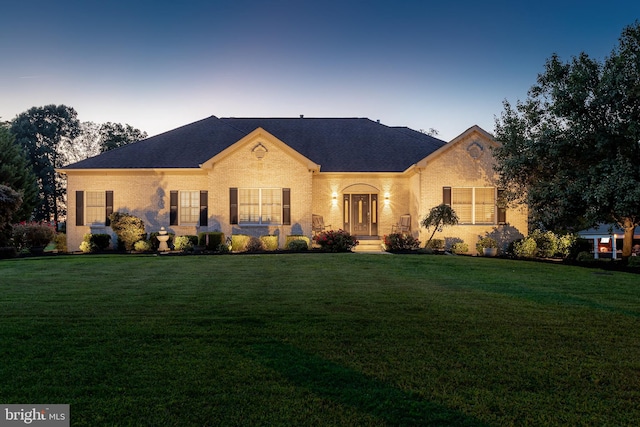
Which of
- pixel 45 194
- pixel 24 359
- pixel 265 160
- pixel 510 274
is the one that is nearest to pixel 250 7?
pixel 265 160

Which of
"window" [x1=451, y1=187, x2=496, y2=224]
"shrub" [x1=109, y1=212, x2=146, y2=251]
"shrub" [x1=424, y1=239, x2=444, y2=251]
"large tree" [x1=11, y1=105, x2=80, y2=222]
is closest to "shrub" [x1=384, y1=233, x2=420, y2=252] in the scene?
"shrub" [x1=424, y1=239, x2=444, y2=251]

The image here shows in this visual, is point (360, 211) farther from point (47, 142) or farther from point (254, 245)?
point (47, 142)

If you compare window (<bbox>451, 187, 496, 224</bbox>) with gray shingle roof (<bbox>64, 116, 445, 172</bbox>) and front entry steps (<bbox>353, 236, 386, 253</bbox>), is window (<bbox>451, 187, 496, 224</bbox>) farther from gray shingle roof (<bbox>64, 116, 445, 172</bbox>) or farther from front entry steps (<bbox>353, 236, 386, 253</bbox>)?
front entry steps (<bbox>353, 236, 386, 253</bbox>)

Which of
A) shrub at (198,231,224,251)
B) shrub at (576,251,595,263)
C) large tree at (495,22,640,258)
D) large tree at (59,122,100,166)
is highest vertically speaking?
large tree at (59,122,100,166)

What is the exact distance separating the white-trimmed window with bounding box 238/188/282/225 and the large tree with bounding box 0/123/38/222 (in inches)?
799

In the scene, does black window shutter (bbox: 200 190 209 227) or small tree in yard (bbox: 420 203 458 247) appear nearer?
small tree in yard (bbox: 420 203 458 247)

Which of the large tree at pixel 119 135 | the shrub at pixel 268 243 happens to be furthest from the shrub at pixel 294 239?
the large tree at pixel 119 135

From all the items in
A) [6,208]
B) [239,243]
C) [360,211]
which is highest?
[6,208]

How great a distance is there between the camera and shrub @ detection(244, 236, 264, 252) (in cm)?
1792

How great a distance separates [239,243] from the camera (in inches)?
709

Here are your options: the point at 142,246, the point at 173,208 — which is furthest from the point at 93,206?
the point at 142,246

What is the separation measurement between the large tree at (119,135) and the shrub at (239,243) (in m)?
31.6

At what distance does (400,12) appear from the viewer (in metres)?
18.2

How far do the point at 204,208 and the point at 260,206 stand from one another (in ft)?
9.39
